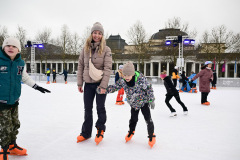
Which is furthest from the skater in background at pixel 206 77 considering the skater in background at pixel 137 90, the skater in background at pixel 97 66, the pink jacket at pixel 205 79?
the skater in background at pixel 97 66

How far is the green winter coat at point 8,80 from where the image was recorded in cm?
207

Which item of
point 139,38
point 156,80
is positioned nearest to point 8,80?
point 156,80

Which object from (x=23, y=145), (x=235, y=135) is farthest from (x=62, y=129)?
(x=235, y=135)

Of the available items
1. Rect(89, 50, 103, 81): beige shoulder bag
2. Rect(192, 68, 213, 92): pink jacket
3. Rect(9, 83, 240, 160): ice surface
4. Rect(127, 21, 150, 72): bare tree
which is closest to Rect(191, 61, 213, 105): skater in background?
Rect(192, 68, 213, 92): pink jacket

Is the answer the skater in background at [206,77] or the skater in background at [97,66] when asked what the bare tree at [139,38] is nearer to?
the skater in background at [206,77]

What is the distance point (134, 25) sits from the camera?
97.5 feet

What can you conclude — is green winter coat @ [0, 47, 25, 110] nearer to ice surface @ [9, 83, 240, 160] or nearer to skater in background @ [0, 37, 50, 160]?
skater in background @ [0, 37, 50, 160]

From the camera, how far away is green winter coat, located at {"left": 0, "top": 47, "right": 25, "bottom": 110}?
6.78ft

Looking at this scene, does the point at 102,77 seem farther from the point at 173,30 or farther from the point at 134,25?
the point at 134,25

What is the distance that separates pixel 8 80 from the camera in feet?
6.91

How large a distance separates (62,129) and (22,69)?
1.64m

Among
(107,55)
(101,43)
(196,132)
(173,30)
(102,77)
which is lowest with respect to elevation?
(196,132)

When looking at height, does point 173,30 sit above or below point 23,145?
above

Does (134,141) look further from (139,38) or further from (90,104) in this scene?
(139,38)
